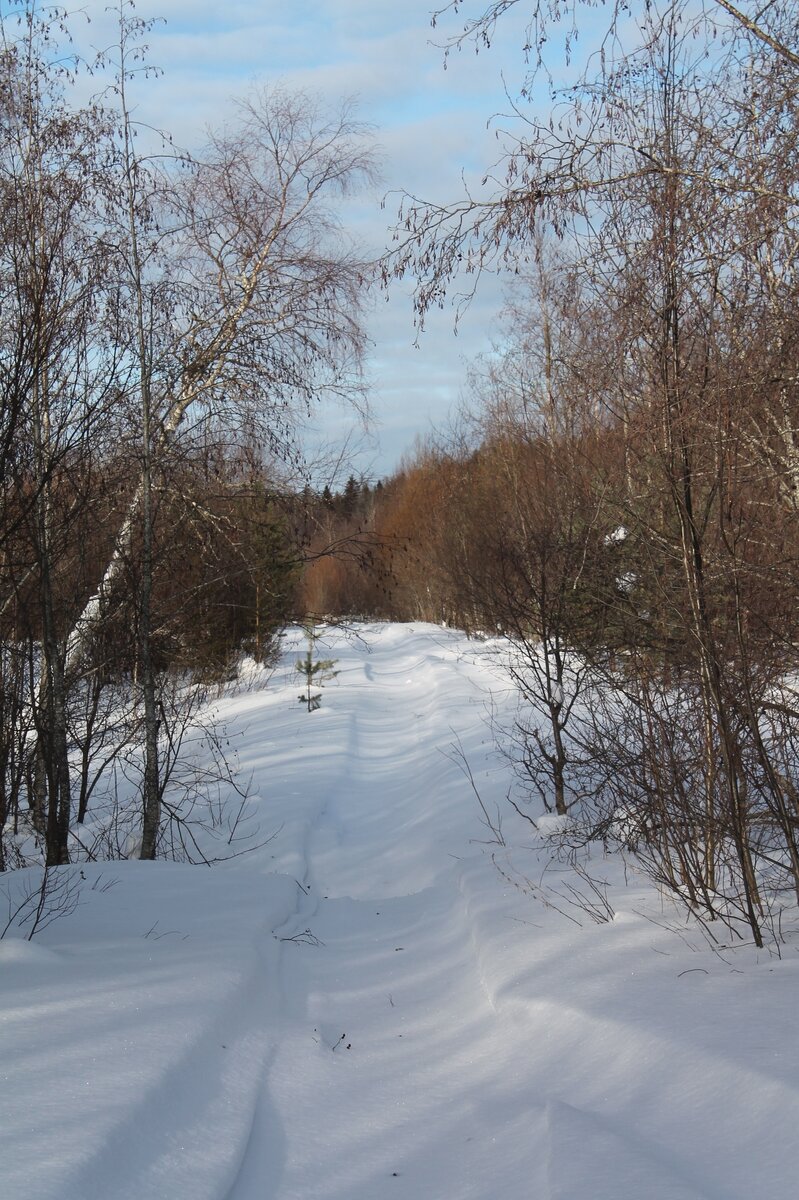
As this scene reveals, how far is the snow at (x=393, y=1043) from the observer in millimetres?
2850

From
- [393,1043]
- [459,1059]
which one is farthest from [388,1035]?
[459,1059]

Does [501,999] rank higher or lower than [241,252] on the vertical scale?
lower

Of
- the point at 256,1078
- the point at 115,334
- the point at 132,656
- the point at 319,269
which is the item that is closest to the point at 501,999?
the point at 256,1078

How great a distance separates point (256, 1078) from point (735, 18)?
525 centimetres

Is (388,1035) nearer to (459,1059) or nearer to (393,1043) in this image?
(393,1043)

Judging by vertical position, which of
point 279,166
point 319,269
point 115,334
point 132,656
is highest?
point 279,166

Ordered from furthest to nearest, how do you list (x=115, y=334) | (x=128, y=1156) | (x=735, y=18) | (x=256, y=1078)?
(x=115, y=334), (x=735, y=18), (x=256, y=1078), (x=128, y=1156)

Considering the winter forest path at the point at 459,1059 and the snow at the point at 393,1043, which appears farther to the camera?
the winter forest path at the point at 459,1059

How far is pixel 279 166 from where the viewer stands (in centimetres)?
955

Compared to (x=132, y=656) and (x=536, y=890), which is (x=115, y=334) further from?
(x=536, y=890)

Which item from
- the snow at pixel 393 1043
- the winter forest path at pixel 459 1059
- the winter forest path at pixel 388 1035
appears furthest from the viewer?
the winter forest path at pixel 388 1035

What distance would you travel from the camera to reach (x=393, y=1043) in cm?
433

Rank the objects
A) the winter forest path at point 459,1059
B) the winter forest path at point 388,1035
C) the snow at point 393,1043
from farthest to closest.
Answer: the winter forest path at point 388,1035 → the winter forest path at point 459,1059 → the snow at point 393,1043

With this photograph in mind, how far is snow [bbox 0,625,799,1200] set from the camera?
285 centimetres
